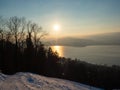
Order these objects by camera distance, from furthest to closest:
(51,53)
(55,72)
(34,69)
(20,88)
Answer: (51,53) < (55,72) < (34,69) < (20,88)

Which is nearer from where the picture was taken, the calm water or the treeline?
the treeline

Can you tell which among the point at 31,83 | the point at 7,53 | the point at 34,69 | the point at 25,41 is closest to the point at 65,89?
the point at 31,83

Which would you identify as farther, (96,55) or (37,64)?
(96,55)

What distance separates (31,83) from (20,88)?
4.56 feet

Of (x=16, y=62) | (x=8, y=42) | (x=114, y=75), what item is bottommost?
(x=114, y=75)

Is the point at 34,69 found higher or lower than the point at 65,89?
lower

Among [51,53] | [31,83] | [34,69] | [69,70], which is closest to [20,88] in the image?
[31,83]

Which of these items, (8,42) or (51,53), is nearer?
(8,42)

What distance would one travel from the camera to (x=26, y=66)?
108ft

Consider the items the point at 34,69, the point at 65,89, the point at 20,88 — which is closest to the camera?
the point at 20,88

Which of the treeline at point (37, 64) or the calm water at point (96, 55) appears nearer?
the treeline at point (37, 64)

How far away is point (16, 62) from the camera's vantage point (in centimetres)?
3322

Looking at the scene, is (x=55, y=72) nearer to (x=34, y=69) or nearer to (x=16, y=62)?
(x=34, y=69)

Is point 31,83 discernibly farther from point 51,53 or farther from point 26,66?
point 51,53
